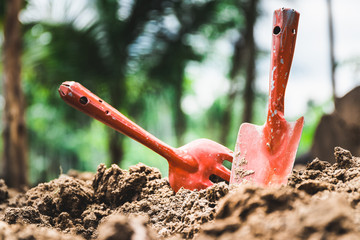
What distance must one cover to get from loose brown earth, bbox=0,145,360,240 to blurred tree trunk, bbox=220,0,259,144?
3.80 metres

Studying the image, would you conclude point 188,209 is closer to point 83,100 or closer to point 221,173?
point 221,173

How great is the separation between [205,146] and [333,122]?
2924 mm

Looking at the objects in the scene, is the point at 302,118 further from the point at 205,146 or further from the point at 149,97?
the point at 149,97

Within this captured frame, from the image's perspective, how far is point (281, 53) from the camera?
0.93m

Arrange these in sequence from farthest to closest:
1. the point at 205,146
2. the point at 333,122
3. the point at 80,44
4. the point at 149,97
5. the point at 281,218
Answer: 1. the point at 149,97
2. the point at 80,44
3. the point at 333,122
4. the point at 205,146
5. the point at 281,218

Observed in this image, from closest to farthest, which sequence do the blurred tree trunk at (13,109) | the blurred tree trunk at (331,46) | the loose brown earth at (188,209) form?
1. the loose brown earth at (188,209)
2. the blurred tree trunk at (13,109)
3. the blurred tree trunk at (331,46)

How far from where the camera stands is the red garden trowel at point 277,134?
91 centimetres

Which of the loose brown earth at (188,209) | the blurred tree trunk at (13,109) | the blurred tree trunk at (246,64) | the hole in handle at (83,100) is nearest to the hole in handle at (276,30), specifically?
the loose brown earth at (188,209)

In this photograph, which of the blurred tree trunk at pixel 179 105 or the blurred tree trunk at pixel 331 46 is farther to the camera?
the blurred tree trunk at pixel 179 105

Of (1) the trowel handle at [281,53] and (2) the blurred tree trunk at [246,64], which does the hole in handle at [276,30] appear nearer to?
(1) the trowel handle at [281,53]

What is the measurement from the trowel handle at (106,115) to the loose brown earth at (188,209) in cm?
8

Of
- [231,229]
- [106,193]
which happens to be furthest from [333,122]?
[231,229]

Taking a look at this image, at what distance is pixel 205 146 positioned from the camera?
106 centimetres

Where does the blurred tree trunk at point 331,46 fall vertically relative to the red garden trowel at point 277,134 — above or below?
above
